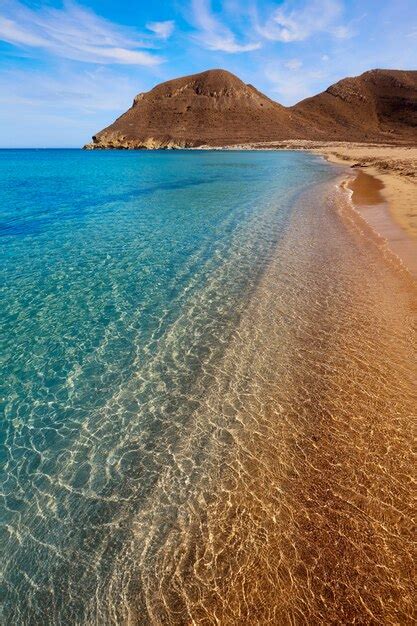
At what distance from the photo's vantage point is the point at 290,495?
565 centimetres

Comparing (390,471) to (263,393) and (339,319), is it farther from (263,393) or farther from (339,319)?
(339,319)

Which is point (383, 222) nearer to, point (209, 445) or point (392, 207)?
point (392, 207)

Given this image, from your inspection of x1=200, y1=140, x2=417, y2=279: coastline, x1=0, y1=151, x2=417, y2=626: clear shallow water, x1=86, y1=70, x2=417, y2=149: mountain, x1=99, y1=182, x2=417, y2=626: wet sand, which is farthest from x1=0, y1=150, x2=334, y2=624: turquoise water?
x1=86, y1=70, x2=417, y2=149: mountain

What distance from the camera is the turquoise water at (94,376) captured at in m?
5.02

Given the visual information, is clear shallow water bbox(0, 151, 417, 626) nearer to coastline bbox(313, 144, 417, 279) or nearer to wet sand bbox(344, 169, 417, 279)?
wet sand bbox(344, 169, 417, 279)

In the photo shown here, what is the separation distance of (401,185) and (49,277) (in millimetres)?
32220

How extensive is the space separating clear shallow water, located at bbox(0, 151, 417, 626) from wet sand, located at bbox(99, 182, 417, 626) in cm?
2

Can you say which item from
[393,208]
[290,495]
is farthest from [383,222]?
[290,495]

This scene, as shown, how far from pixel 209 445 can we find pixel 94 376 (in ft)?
11.3

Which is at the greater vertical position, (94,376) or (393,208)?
(393,208)

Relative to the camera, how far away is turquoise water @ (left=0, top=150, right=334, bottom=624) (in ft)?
16.5

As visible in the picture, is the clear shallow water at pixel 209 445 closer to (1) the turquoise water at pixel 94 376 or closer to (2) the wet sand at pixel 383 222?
(1) the turquoise water at pixel 94 376

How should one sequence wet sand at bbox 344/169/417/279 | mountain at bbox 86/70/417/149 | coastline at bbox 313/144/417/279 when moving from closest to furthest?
wet sand at bbox 344/169/417/279, coastline at bbox 313/144/417/279, mountain at bbox 86/70/417/149

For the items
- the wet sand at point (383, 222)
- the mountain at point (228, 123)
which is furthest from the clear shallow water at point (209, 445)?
the mountain at point (228, 123)
